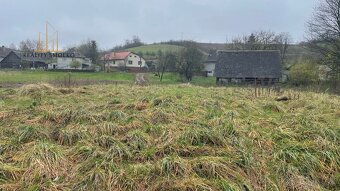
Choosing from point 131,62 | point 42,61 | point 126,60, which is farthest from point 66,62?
point 131,62

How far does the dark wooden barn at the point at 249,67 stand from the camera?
32562 millimetres

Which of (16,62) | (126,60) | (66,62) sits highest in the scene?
(126,60)

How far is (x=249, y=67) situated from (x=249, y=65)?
1.01 feet

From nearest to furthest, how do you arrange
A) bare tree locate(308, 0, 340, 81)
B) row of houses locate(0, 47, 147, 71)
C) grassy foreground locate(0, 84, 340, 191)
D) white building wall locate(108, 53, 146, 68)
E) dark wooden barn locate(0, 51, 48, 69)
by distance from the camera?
grassy foreground locate(0, 84, 340, 191)
bare tree locate(308, 0, 340, 81)
row of houses locate(0, 47, 147, 71)
dark wooden barn locate(0, 51, 48, 69)
white building wall locate(108, 53, 146, 68)

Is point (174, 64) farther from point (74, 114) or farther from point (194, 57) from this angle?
point (74, 114)

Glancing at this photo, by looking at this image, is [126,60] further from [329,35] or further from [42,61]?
[329,35]

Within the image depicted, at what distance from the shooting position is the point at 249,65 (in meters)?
34.0

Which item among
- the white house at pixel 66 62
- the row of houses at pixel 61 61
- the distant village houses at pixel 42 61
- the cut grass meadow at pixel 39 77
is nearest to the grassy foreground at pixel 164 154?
the cut grass meadow at pixel 39 77

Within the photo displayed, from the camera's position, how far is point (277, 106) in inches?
356

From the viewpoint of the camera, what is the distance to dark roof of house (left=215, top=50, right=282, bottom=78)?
32875mm

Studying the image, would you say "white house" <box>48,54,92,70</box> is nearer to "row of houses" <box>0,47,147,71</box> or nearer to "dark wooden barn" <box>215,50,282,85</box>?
"row of houses" <box>0,47,147,71</box>

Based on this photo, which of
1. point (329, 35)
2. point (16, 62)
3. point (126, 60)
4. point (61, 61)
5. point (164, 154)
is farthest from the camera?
point (126, 60)

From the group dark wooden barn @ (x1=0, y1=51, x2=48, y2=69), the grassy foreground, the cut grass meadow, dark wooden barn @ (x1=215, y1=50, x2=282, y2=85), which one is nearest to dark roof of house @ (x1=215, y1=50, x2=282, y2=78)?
dark wooden barn @ (x1=215, y1=50, x2=282, y2=85)

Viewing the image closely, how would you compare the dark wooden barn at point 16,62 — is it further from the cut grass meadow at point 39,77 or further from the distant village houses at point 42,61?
the cut grass meadow at point 39,77
